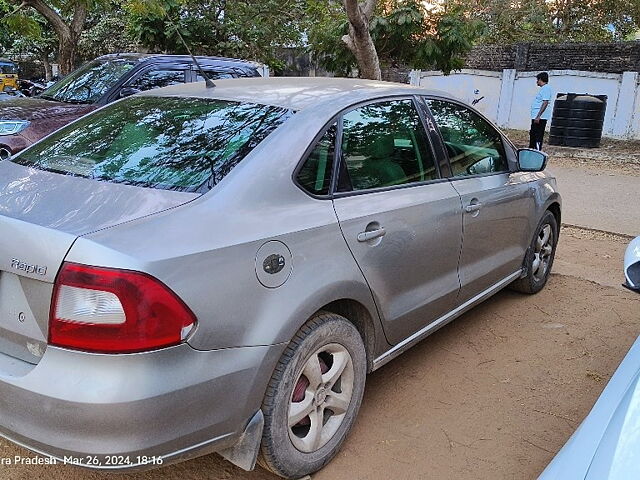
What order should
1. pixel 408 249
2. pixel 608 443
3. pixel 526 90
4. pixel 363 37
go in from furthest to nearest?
pixel 526 90
pixel 363 37
pixel 408 249
pixel 608 443

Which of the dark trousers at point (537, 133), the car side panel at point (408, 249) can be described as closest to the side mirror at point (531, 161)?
the car side panel at point (408, 249)

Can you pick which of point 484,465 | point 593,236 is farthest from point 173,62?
point 484,465

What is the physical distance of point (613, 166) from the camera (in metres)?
12.1

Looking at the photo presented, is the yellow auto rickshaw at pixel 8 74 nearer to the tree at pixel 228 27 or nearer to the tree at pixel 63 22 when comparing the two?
the tree at pixel 228 27

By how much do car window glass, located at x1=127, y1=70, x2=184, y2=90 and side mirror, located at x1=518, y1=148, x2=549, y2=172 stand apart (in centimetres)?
495

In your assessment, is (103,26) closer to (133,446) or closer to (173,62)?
(173,62)

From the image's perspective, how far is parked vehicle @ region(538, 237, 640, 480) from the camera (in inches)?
58.4

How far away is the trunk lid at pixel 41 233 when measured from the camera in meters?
2.05

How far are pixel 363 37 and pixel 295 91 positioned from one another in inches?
227

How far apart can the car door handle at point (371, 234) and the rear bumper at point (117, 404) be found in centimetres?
88

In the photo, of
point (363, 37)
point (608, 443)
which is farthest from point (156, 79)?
point (608, 443)

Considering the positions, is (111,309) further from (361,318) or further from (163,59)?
(163,59)

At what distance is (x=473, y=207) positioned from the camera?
3.60m

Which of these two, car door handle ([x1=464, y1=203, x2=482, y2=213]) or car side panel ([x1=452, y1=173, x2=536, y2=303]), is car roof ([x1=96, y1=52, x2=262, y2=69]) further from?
car door handle ([x1=464, y1=203, x2=482, y2=213])
